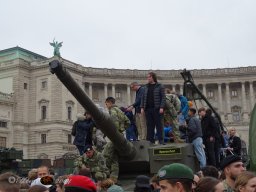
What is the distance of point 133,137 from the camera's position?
11.6 metres

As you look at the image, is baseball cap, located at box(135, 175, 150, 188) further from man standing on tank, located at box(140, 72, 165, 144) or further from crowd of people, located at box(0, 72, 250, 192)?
man standing on tank, located at box(140, 72, 165, 144)

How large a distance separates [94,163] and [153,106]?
1.90 metres

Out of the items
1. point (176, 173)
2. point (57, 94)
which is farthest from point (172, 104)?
point (57, 94)

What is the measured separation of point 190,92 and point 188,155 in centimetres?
416

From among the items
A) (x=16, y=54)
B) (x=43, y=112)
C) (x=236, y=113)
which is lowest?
(x=236, y=113)

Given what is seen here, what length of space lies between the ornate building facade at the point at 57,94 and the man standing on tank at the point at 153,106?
4741 centimetres

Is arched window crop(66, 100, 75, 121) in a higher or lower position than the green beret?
higher

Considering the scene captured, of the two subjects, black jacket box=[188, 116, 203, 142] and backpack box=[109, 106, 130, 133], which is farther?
black jacket box=[188, 116, 203, 142]

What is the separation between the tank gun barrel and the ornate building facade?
48677mm

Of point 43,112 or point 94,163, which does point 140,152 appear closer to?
point 94,163

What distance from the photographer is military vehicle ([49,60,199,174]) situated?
7.54 m

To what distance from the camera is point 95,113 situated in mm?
7270

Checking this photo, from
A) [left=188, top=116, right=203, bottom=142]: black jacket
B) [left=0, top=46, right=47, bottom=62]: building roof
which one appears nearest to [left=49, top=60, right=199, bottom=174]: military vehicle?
[left=188, top=116, right=203, bottom=142]: black jacket

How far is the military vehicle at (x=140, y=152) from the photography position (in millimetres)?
7539
